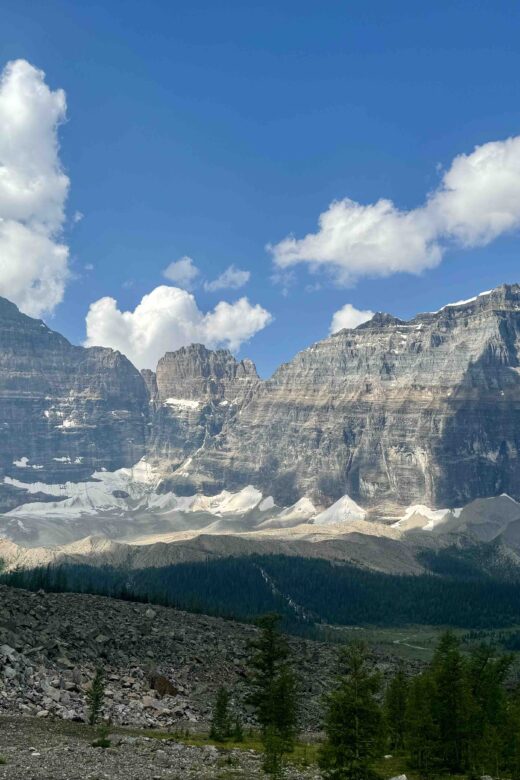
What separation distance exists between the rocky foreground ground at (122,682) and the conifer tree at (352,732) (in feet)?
→ 24.5

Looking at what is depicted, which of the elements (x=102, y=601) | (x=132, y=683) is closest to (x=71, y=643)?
(x=132, y=683)

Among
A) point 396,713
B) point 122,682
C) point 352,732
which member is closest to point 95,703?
point 122,682

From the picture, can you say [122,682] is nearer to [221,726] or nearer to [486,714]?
[221,726]

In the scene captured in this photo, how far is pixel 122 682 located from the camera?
80.0 meters

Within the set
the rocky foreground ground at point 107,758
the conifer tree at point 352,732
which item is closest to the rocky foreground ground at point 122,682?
the rocky foreground ground at point 107,758

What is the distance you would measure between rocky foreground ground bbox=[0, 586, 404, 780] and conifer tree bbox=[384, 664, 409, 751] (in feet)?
28.4

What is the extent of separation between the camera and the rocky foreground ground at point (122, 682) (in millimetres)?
45188

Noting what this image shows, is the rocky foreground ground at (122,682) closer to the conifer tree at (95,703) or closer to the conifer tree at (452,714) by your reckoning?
the conifer tree at (95,703)

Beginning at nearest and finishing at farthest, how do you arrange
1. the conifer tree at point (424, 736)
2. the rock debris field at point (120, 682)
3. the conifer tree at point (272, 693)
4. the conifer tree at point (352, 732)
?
1. the conifer tree at point (352, 732)
2. the rock debris field at point (120, 682)
3. the conifer tree at point (424, 736)
4. the conifer tree at point (272, 693)

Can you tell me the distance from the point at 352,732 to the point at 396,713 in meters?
47.9

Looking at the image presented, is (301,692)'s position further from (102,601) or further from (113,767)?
(113,767)

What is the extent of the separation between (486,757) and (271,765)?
26335 millimetres

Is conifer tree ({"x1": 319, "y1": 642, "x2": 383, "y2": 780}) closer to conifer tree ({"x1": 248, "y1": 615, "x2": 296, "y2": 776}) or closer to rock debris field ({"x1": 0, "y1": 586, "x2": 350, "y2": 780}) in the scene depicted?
rock debris field ({"x1": 0, "y1": 586, "x2": 350, "y2": 780})

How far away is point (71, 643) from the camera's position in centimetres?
8725
